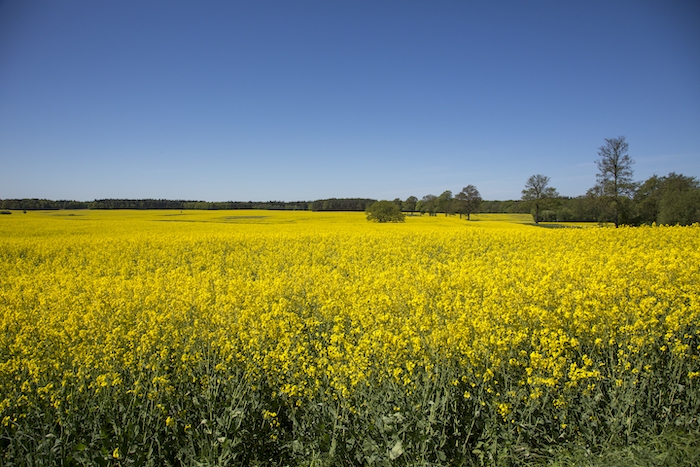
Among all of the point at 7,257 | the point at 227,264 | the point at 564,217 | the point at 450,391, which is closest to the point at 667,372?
the point at 450,391

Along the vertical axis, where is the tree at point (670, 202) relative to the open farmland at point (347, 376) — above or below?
above

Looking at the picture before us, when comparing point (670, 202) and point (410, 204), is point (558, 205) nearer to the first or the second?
point (670, 202)

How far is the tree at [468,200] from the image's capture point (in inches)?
2286

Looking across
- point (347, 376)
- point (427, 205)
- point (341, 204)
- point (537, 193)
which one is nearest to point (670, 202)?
point (537, 193)

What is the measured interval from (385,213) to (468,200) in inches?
918

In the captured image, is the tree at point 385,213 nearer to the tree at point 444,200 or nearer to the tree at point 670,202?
the tree at point 670,202

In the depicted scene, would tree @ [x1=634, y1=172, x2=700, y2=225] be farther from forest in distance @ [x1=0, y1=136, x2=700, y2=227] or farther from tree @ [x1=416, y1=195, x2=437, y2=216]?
tree @ [x1=416, y1=195, x2=437, y2=216]

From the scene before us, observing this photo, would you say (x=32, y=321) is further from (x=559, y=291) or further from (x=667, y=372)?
(x=667, y=372)

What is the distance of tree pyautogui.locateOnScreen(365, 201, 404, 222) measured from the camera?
40.6 metres

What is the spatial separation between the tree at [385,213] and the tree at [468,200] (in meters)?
21.3

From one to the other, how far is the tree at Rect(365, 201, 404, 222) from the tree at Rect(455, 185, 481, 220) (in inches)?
840

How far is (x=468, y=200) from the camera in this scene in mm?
58281

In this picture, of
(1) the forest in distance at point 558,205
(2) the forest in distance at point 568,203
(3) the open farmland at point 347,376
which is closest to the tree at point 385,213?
(2) the forest in distance at point 568,203

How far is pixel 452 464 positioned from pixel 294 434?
4.69 feet
